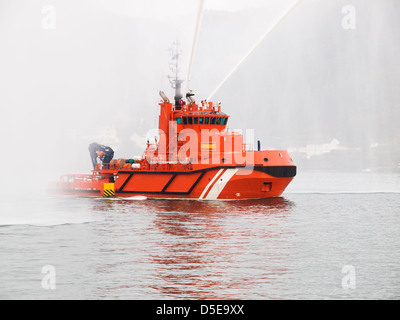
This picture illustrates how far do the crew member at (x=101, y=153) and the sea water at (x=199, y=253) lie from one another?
42.3 feet

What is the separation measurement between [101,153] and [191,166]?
1223cm

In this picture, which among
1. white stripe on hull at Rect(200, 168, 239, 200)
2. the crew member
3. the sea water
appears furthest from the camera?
the crew member

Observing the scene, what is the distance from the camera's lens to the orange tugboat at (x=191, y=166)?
1625 inches

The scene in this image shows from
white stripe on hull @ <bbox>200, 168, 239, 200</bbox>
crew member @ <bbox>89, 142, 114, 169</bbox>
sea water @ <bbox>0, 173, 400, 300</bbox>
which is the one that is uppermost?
crew member @ <bbox>89, 142, 114, 169</bbox>

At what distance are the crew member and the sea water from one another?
12.9 m

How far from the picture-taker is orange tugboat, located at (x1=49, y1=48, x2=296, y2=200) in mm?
41281

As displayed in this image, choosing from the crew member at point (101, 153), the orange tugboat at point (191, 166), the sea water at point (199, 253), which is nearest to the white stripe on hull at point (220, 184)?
the orange tugboat at point (191, 166)

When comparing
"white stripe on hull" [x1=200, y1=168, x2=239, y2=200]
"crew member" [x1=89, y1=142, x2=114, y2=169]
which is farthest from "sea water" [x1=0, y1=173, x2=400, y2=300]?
"crew member" [x1=89, y1=142, x2=114, y2=169]

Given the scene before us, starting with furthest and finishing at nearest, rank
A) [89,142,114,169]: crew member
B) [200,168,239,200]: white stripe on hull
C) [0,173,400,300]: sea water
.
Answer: [89,142,114,169]: crew member < [200,168,239,200]: white stripe on hull < [0,173,400,300]: sea water

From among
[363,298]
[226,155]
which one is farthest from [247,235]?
[226,155]

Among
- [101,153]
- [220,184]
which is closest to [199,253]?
[220,184]

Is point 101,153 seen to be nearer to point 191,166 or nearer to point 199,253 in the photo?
point 191,166

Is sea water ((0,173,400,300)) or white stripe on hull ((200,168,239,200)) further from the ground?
white stripe on hull ((200,168,239,200))

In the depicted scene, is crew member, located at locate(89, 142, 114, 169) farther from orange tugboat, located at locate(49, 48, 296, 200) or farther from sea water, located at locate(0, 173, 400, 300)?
sea water, located at locate(0, 173, 400, 300)
